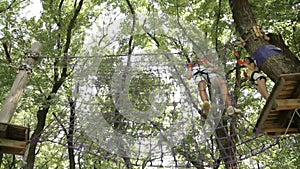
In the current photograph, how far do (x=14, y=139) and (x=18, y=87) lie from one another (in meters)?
0.61

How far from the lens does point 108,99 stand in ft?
15.9

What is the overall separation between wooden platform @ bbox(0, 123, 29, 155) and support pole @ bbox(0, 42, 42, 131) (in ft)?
0.33

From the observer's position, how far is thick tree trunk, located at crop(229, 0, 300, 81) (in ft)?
11.9

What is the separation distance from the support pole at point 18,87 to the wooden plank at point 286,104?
238cm

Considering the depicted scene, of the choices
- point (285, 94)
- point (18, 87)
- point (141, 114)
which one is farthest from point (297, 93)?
→ point (18, 87)

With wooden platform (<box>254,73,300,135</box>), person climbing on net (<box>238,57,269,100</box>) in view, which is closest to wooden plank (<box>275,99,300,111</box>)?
wooden platform (<box>254,73,300,135</box>)

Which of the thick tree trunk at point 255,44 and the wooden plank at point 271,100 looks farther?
the thick tree trunk at point 255,44

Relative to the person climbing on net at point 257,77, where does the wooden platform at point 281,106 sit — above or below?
below

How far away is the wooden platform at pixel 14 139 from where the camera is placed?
10.3 feet

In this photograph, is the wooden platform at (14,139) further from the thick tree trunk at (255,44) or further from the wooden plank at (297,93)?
the thick tree trunk at (255,44)

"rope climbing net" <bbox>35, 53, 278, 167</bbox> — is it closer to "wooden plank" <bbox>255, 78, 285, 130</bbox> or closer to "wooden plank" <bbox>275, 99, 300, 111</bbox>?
"wooden plank" <bbox>255, 78, 285, 130</bbox>

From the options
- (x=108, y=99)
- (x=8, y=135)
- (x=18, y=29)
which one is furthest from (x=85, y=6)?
(x=8, y=135)

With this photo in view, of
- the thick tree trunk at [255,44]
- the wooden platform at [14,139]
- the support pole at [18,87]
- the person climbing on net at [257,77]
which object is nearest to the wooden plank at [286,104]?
the thick tree trunk at [255,44]

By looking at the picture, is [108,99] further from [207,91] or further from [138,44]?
[138,44]
